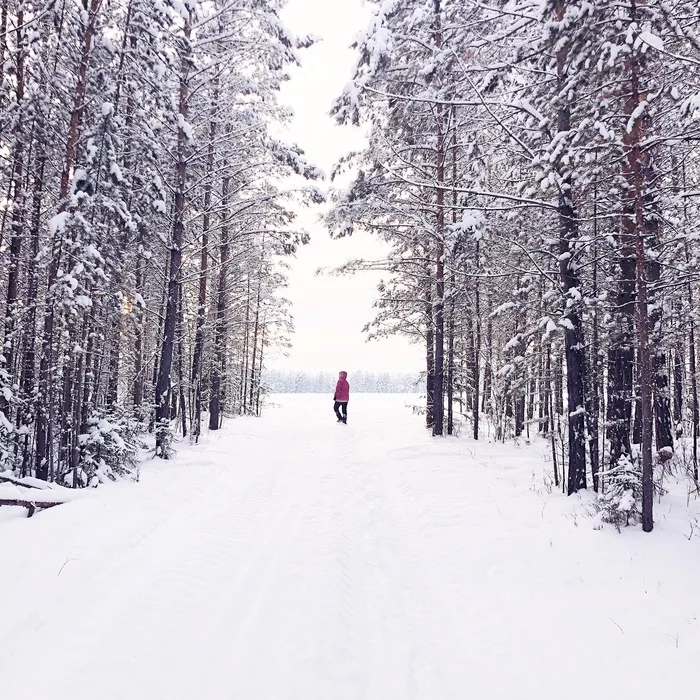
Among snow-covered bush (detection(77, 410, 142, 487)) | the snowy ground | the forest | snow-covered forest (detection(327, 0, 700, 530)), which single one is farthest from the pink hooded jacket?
the snowy ground

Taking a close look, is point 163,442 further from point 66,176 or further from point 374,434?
point 374,434

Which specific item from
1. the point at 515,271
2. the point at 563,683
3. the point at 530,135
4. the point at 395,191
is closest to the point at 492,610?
the point at 563,683

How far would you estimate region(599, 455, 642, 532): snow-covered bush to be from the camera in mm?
5297

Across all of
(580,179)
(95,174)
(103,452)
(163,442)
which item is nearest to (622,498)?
(580,179)

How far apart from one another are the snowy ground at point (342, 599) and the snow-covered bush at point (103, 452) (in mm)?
927

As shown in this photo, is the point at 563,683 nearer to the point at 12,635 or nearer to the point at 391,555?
the point at 391,555

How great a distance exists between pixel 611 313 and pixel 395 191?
7.84m

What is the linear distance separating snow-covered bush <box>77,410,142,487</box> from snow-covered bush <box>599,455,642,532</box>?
787 cm

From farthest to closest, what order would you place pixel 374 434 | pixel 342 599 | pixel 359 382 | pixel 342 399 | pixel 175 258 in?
pixel 359 382
pixel 342 399
pixel 374 434
pixel 175 258
pixel 342 599

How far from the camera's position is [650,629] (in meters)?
3.50

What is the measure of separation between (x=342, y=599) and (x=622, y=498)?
3758 millimetres

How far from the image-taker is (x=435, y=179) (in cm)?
1244

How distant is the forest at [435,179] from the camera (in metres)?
5.93

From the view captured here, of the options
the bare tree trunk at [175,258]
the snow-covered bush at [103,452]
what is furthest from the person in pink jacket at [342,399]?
the snow-covered bush at [103,452]
